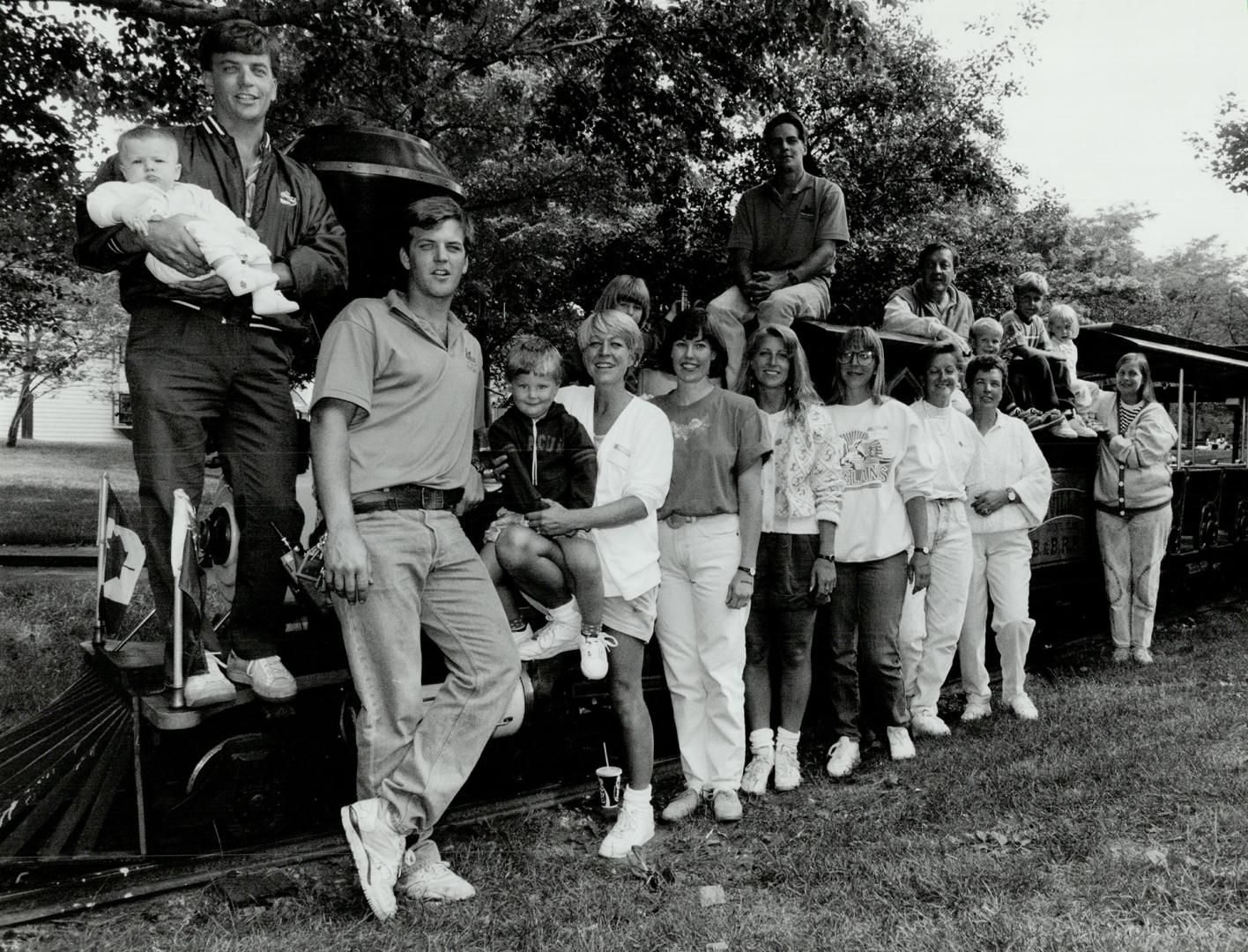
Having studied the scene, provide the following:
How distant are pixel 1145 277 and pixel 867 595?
3597 centimetres

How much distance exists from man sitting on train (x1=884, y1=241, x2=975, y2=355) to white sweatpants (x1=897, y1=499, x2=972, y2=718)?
1.41 meters

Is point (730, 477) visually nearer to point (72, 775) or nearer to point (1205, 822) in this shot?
point (1205, 822)

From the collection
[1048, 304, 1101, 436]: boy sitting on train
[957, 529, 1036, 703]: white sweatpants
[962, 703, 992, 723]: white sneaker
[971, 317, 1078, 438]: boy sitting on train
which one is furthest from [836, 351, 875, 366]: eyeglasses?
[1048, 304, 1101, 436]: boy sitting on train

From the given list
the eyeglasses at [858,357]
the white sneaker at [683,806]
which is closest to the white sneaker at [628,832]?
the white sneaker at [683,806]

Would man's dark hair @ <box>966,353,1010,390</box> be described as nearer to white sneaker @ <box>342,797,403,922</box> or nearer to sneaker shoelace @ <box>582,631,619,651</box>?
sneaker shoelace @ <box>582,631,619,651</box>

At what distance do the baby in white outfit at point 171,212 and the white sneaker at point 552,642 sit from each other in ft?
5.23

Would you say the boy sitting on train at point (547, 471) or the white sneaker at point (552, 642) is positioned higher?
the boy sitting on train at point (547, 471)

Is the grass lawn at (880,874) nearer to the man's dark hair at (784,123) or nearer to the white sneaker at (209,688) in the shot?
the white sneaker at (209,688)

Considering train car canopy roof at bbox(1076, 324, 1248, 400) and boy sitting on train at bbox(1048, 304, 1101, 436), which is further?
train car canopy roof at bbox(1076, 324, 1248, 400)

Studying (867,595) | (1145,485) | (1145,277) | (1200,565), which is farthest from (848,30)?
(1145,277)

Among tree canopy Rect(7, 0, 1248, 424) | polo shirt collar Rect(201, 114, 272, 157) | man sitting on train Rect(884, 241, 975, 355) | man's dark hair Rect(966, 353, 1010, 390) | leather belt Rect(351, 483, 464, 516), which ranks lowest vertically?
leather belt Rect(351, 483, 464, 516)

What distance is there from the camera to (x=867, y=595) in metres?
5.27

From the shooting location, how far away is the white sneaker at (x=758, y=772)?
4.81 metres

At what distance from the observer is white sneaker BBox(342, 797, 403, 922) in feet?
11.1
